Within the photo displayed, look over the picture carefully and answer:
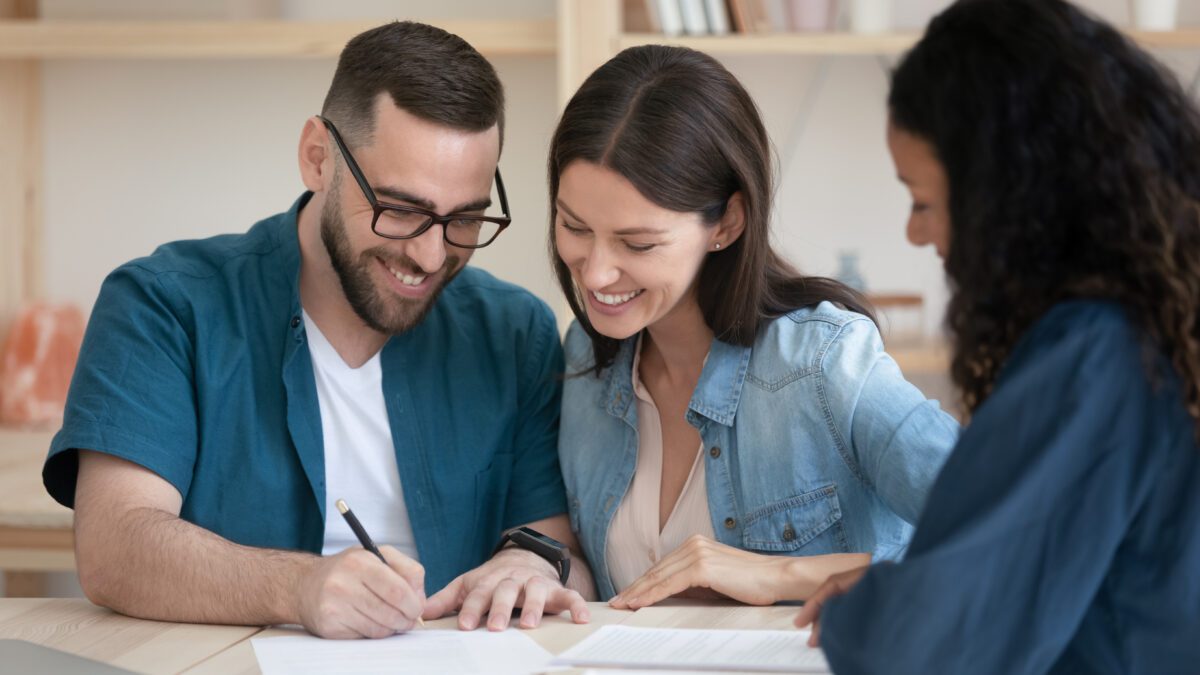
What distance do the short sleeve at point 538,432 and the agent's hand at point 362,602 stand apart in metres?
0.52

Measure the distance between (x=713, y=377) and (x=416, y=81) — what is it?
0.57 metres

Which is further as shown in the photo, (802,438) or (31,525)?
(31,525)

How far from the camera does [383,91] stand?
1746 millimetres

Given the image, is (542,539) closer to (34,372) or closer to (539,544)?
(539,544)

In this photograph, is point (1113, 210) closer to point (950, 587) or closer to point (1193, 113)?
point (1193, 113)

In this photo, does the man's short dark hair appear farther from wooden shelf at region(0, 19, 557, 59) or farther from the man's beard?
wooden shelf at region(0, 19, 557, 59)

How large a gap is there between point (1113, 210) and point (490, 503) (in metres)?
1.18

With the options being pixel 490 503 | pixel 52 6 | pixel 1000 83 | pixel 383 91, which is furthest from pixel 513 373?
pixel 52 6

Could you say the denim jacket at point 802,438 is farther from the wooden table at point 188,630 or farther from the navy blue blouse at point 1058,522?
the navy blue blouse at point 1058,522

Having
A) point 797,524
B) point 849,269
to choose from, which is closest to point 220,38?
point 849,269

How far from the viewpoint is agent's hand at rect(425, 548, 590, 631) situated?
1.40 metres

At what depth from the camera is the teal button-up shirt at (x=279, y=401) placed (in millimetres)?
1646

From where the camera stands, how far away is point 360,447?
1.82m

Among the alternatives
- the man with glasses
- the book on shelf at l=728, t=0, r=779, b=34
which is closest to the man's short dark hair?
the man with glasses
